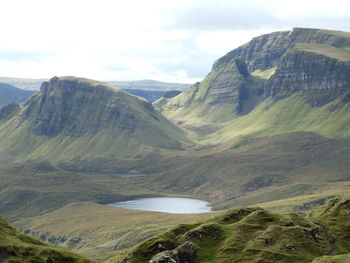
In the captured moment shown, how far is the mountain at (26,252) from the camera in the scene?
575 feet

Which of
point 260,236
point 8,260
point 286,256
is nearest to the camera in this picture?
point 8,260

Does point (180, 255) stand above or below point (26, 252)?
above

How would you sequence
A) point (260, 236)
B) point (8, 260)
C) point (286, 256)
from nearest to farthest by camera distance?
point (8, 260) → point (286, 256) → point (260, 236)

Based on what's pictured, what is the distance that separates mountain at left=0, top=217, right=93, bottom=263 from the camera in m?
175

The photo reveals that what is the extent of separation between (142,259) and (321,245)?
57115 mm

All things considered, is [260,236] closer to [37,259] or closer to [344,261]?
[344,261]

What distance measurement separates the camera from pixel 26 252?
17850 centimetres

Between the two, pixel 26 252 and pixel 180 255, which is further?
pixel 180 255

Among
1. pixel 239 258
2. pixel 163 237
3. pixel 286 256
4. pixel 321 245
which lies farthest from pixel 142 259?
pixel 321 245

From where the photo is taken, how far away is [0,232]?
189375 millimetres

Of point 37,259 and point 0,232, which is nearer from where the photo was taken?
point 37,259

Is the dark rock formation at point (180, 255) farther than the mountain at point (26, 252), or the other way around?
the mountain at point (26, 252)

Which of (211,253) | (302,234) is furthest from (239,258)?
(302,234)

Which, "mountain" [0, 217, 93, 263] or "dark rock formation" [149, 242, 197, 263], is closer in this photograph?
"dark rock formation" [149, 242, 197, 263]
